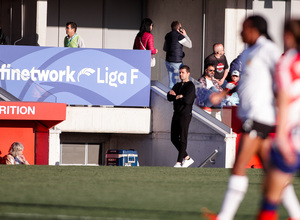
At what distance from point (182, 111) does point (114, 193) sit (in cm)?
663

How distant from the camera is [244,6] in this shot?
24.2 metres

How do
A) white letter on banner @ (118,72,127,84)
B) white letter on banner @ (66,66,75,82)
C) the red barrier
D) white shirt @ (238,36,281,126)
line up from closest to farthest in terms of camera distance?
white shirt @ (238,36,281,126), the red barrier, white letter on banner @ (66,66,75,82), white letter on banner @ (118,72,127,84)

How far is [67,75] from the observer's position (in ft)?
63.2

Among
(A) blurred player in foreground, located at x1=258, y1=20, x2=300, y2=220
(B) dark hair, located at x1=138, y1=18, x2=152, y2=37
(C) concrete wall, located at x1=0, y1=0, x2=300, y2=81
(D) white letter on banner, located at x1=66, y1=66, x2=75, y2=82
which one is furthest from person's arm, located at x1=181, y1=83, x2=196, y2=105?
(A) blurred player in foreground, located at x1=258, y1=20, x2=300, y2=220

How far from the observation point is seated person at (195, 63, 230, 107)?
18375mm

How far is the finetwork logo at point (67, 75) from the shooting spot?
1827cm

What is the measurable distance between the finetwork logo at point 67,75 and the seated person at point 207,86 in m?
1.93

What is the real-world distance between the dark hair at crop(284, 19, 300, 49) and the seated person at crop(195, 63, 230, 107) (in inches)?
480

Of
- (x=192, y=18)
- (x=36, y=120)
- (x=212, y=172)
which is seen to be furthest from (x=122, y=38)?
(x=212, y=172)

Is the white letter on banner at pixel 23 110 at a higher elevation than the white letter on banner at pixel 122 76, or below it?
below

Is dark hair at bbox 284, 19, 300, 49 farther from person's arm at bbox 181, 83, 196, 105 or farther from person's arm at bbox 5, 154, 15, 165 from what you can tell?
person's arm at bbox 5, 154, 15, 165

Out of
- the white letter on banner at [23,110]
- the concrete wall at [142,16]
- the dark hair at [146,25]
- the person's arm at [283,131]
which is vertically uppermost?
the concrete wall at [142,16]

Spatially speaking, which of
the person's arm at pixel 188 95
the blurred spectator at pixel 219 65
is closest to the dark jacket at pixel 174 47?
the blurred spectator at pixel 219 65

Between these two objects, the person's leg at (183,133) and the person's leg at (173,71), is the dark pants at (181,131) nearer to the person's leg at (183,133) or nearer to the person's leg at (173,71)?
the person's leg at (183,133)
